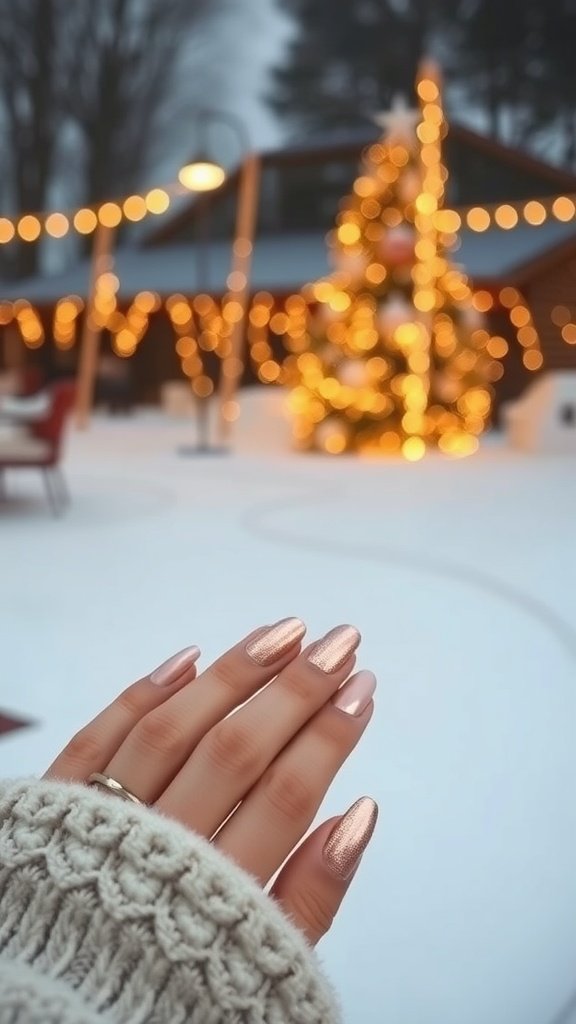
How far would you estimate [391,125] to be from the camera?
6641 millimetres

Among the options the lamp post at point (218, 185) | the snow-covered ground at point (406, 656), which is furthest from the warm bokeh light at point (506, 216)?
the snow-covered ground at point (406, 656)

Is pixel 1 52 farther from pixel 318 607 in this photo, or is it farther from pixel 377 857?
pixel 377 857

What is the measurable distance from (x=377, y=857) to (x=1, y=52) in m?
14.9

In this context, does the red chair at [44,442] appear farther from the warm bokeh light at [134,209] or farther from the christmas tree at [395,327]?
the warm bokeh light at [134,209]

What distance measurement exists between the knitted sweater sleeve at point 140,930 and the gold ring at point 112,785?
20 millimetres

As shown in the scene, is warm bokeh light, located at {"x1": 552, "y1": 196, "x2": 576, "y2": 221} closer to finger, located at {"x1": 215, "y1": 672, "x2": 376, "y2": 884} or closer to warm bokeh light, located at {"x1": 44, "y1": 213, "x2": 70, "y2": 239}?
warm bokeh light, located at {"x1": 44, "y1": 213, "x2": 70, "y2": 239}

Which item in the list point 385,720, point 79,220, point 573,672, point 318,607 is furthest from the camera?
point 79,220

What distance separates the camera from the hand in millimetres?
473

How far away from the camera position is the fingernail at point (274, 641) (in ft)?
1.74

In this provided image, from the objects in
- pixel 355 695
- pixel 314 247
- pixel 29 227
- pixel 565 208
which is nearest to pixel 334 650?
pixel 355 695

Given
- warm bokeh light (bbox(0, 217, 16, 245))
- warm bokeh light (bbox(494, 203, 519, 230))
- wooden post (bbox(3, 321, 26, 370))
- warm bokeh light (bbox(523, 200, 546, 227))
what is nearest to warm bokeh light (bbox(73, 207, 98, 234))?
warm bokeh light (bbox(0, 217, 16, 245))

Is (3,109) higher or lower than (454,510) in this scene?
higher

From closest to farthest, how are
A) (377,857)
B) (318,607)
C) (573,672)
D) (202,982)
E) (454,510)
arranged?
(202,982) → (377,857) → (573,672) → (318,607) → (454,510)

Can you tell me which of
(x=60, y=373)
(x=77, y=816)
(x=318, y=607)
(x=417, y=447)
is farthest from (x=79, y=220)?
(x=77, y=816)
